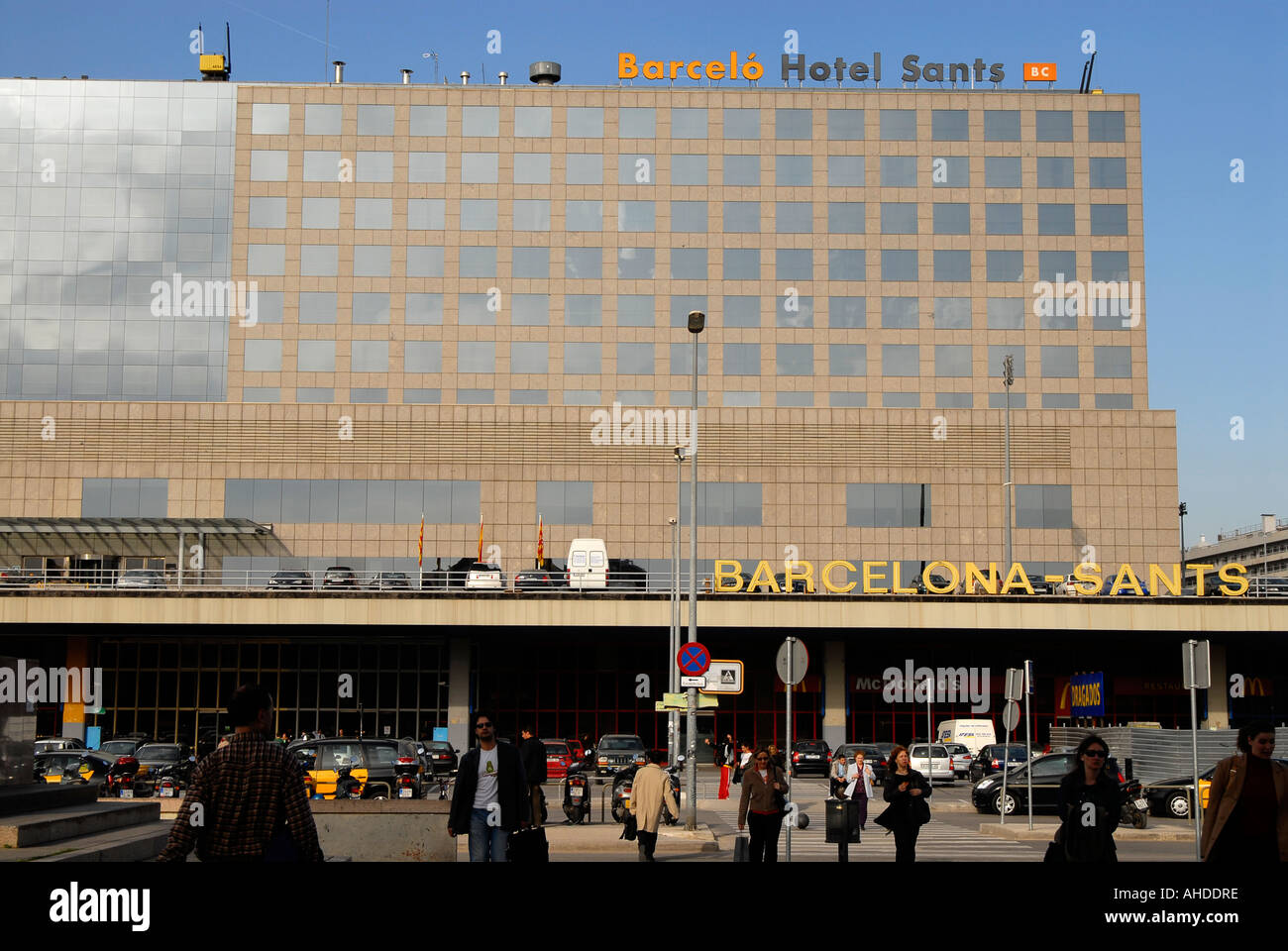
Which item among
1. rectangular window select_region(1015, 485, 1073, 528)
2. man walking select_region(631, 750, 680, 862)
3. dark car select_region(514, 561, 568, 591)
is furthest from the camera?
rectangular window select_region(1015, 485, 1073, 528)

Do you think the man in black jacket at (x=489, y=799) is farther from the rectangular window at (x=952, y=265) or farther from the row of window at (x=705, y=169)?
the rectangular window at (x=952, y=265)

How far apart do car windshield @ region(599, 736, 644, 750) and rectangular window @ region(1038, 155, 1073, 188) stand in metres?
38.5

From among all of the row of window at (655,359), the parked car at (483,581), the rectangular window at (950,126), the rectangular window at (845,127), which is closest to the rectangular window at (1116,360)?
the row of window at (655,359)

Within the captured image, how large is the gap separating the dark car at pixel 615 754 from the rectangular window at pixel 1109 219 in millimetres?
38706

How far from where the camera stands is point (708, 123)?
70688 millimetres

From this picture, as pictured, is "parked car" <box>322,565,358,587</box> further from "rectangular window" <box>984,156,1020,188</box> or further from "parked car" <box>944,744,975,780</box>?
"rectangular window" <box>984,156,1020,188</box>

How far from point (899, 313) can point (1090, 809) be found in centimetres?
6072

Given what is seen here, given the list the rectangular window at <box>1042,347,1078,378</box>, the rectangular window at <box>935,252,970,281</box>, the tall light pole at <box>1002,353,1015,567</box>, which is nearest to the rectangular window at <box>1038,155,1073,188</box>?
the rectangular window at <box>935,252,970,281</box>

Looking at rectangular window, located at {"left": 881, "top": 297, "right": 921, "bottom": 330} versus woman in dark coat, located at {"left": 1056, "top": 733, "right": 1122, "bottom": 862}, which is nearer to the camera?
woman in dark coat, located at {"left": 1056, "top": 733, "right": 1122, "bottom": 862}

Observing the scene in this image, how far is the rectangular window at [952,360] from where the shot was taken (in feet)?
227

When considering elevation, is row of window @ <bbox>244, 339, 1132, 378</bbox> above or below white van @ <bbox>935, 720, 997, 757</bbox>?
above

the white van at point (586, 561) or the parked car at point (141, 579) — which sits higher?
the white van at point (586, 561)

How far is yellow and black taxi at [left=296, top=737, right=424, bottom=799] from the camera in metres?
29.8

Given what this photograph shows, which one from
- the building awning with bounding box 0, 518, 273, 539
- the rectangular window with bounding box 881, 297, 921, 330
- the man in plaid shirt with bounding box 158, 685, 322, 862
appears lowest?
the man in plaid shirt with bounding box 158, 685, 322, 862
